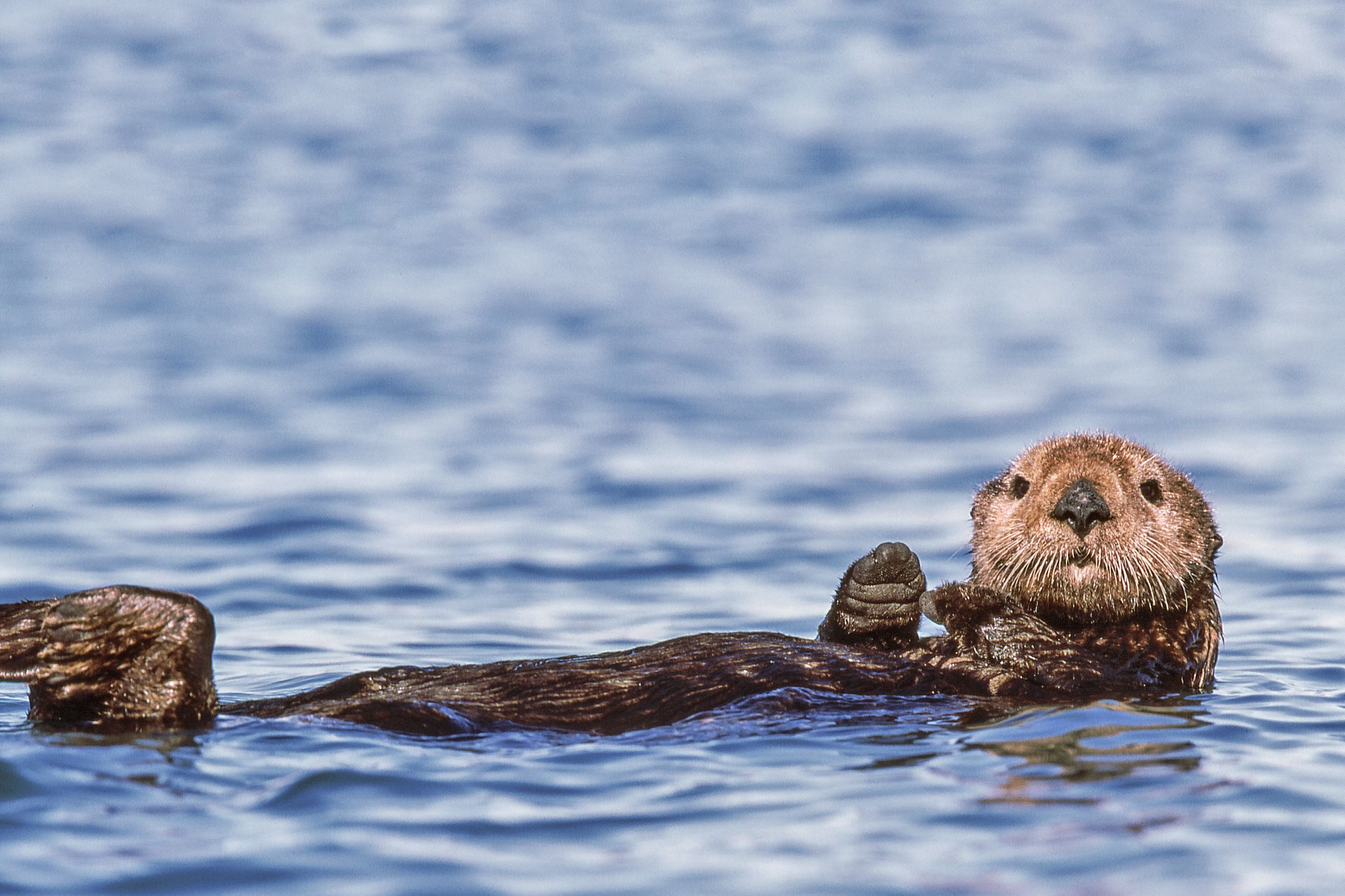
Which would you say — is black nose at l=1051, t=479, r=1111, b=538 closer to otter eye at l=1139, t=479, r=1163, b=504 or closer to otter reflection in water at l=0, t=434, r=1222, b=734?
otter reflection in water at l=0, t=434, r=1222, b=734

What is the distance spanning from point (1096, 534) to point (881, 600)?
2.63 feet

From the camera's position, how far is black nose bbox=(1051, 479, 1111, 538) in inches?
223

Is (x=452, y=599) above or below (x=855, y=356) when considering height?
below

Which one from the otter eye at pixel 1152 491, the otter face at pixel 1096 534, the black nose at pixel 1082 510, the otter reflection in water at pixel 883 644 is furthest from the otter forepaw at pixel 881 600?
the otter eye at pixel 1152 491

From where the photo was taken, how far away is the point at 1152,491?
600cm

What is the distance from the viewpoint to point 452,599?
28.5 ft

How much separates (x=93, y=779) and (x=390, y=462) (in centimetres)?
745

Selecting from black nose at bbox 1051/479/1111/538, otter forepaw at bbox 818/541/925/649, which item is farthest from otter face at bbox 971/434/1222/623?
otter forepaw at bbox 818/541/925/649

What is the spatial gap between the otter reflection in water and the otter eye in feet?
0.04

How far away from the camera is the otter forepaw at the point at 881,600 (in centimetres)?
559

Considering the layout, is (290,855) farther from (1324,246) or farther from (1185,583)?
(1324,246)

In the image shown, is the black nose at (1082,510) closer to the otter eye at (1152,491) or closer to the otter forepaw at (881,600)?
the otter eye at (1152,491)

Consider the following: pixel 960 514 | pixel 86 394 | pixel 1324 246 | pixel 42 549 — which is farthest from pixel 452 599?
pixel 1324 246

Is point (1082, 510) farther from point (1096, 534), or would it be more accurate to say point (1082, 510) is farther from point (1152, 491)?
point (1152, 491)
